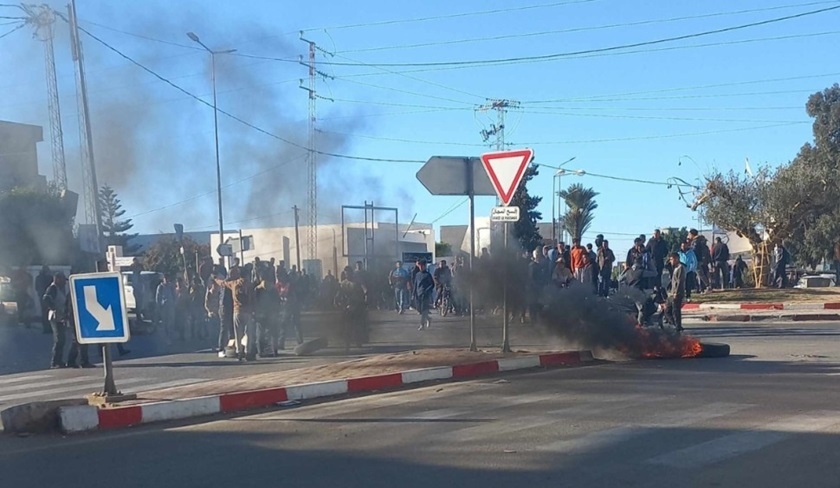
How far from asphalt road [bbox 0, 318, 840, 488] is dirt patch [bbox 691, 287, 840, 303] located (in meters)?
15.7

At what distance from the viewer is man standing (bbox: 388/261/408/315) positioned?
966 inches

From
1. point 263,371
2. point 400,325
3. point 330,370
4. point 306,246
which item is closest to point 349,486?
point 330,370

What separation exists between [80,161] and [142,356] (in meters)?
12.2

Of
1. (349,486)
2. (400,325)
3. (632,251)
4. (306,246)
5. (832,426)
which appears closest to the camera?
(349,486)

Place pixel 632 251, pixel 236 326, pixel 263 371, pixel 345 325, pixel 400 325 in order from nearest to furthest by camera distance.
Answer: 1. pixel 263 371
2. pixel 236 326
3. pixel 345 325
4. pixel 632 251
5. pixel 400 325

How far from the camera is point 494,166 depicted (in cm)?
1228

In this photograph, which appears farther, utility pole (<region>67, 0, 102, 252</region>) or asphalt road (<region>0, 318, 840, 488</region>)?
utility pole (<region>67, 0, 102, 252</region>)

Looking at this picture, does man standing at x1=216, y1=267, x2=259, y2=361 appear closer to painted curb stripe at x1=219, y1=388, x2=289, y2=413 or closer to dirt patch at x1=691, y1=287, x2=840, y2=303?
painted curb stripe at x1=219, y1=388, x2=289, y2=413

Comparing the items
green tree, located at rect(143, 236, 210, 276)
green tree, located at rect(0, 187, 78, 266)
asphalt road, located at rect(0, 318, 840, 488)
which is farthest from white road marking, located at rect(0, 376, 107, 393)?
green tree, located at rect(143, 236, 210, 276)

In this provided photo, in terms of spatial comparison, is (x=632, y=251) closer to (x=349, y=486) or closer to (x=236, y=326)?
(x=236, y=326)

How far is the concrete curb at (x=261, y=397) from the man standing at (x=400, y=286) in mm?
11780

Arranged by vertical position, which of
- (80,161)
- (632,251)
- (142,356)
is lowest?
(142,356)

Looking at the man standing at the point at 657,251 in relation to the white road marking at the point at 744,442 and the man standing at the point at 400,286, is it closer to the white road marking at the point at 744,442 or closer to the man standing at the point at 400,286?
the man standing at the point at 400,286

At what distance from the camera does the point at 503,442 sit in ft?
24.4
